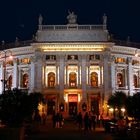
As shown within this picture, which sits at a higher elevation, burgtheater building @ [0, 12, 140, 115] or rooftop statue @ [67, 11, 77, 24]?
rooftop statue @ [67, 11, 77, 24]

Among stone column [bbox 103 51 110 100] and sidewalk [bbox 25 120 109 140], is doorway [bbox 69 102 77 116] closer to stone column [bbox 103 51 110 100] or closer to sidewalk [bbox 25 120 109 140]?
stone column [bbox 103 51 110 100]

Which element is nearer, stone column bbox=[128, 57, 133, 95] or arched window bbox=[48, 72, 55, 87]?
arched window bbox=[48, 72, 55, 87]

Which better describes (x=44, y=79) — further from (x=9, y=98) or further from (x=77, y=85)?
(x=9, y=98)

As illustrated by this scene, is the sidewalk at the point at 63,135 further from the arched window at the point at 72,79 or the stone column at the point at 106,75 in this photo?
the arched window at the point at 72,79

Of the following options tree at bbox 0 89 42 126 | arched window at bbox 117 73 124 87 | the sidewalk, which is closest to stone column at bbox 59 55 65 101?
arched window at bbox 117 73 124 87

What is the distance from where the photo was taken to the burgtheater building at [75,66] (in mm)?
73438

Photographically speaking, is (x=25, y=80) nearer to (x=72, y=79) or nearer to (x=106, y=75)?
(x=72, y=79)

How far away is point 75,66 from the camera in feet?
245

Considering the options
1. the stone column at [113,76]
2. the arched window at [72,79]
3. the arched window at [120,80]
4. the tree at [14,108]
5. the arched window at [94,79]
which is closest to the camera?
the tree at [14,108]

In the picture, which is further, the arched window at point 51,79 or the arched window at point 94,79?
the arched window at point 51,79

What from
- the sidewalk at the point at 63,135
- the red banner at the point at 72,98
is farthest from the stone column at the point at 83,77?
the sidewalk at the point at 63,135

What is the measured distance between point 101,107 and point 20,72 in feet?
62.0

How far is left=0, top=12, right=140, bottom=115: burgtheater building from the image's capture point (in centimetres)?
7344

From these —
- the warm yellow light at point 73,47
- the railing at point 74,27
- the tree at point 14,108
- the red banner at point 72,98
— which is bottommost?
the tree at point 14,108
